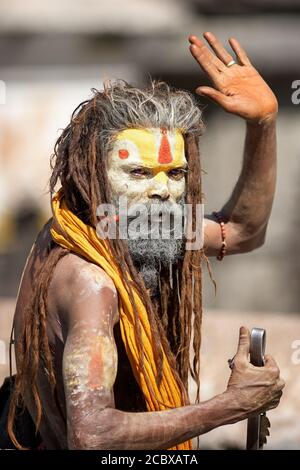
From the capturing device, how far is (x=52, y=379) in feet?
12.3

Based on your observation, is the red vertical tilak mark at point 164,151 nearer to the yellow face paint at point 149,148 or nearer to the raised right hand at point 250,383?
the yellow face paint at point 149,148

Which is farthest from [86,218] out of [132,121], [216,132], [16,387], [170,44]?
[170,44]

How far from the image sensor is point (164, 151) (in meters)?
3.78

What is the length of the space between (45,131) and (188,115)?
721 cm

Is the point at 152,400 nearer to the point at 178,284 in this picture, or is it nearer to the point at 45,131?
the point at 178,284

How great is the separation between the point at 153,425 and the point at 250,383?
36cm

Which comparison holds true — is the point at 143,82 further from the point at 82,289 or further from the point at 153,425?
the point at 153,425

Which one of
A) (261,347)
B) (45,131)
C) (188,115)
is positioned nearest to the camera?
(261,347)

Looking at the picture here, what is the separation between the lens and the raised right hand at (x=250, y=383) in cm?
355

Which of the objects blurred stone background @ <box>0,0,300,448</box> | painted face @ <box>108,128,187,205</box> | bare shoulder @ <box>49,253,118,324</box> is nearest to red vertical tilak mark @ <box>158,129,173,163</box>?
painted face @ <box>108,128,187,205</box>

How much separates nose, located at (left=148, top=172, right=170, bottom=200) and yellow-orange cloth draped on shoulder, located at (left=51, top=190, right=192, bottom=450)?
24cm

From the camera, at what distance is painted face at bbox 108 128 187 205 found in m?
3.73

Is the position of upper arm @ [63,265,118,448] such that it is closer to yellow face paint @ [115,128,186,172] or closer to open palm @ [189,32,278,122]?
yellow face paint @ [115,128,186,172]

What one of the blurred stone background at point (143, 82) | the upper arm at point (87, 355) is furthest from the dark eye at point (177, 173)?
the blurred stone background at point (143, 82)
